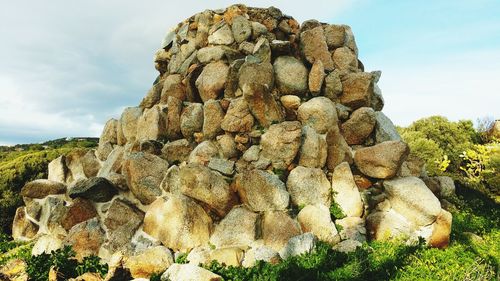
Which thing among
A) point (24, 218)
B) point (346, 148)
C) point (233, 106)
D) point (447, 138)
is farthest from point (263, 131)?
point (447, 138)

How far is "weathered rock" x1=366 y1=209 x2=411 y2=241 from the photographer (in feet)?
36.1

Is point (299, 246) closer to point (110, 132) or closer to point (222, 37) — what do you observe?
point (222, 37)

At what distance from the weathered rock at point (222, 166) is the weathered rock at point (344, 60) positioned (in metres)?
6.81

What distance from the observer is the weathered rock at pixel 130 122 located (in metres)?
15.6

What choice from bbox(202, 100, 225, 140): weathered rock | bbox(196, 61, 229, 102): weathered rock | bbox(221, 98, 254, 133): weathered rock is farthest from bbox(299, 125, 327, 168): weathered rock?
bbox(196, 61, 229, 102): weathered rock

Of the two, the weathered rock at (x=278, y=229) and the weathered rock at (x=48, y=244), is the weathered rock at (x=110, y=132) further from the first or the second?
the weathered rock at (x=278, y=229)

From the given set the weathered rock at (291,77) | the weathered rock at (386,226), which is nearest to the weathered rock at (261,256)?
the weathered rock at (386,226)

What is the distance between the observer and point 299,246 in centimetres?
955

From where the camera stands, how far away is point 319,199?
11.4 metres

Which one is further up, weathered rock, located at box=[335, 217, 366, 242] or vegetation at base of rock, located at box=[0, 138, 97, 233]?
vegetation at base of rock, located at box=[0, 138, 97, 233]

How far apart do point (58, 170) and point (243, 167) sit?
8658mm

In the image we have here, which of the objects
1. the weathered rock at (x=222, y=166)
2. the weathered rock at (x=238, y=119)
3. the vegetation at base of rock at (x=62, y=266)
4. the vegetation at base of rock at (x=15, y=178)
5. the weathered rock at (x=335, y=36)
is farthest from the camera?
the vegetation at base of rock at (x=15, y=178)

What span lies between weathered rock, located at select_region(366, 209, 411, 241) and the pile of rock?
0.03 m

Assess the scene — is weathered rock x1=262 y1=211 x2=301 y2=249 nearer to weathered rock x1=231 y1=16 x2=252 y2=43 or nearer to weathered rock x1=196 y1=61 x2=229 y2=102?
weathered rock x1=196 y1=61 x2=229 y2=102
